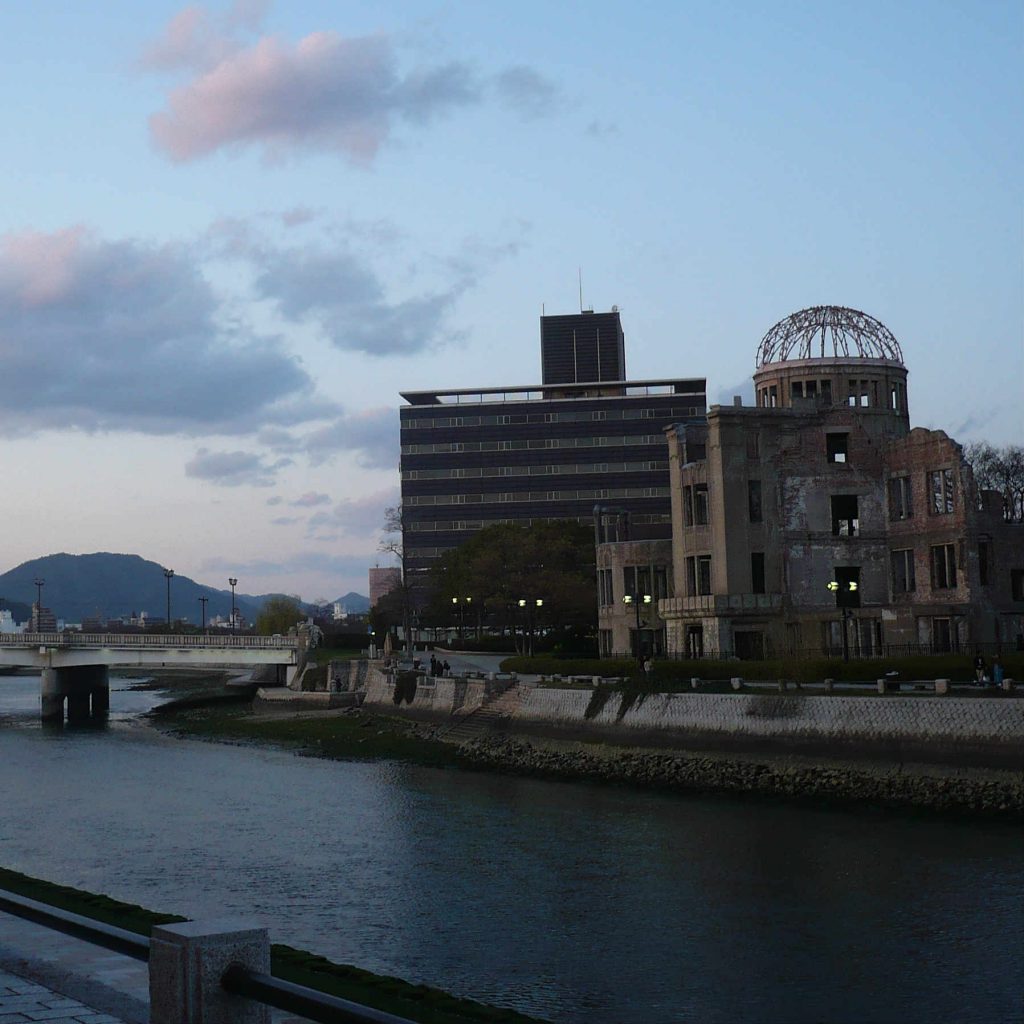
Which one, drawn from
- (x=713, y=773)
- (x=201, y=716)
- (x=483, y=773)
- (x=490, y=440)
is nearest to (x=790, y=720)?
(x=713, y=773)

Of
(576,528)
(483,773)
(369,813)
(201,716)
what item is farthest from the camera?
(576,528)

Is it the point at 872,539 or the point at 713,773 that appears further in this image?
the point at 872,539

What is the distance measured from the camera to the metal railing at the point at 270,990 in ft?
27.5

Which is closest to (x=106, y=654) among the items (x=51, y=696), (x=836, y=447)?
(x=51, y=696)

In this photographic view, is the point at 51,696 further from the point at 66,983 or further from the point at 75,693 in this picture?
the point at 66,983

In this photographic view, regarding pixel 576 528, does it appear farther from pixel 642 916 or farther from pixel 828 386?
pixel 642 916

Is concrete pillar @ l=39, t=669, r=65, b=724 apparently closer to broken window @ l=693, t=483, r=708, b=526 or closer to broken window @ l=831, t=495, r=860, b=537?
broken window @ l=693, t=483, r=708, b=526

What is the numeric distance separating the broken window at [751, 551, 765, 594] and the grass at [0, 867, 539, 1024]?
→ 53964 mm

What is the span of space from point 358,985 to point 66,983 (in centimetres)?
493

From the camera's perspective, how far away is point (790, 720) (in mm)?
51500

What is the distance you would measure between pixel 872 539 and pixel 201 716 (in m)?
49.3

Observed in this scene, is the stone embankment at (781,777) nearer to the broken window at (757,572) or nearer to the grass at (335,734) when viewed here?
the grass at (335,734)

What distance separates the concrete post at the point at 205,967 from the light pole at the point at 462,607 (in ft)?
384

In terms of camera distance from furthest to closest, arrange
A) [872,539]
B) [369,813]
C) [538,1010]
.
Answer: [872,539] → [369,813] → [538,1010]
